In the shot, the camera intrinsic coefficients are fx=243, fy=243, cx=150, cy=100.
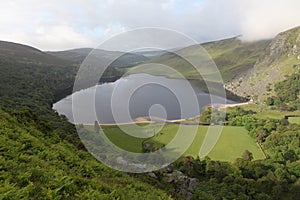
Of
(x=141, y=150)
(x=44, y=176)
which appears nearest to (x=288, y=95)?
(x=141, y=150)

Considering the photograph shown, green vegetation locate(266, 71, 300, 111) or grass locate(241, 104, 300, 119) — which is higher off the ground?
green vegetation locate(266, 71, 300, 111)

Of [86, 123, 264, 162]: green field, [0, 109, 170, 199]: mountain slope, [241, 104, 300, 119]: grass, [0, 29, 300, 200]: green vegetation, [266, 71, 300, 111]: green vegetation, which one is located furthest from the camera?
[266, 71, 300, 111]: green vegetation

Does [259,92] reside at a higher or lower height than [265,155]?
higher

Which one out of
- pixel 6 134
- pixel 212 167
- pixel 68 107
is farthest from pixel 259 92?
pixel 6 134

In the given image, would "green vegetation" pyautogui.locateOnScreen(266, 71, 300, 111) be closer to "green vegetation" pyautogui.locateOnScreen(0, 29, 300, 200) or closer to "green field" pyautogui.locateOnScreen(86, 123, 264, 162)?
"green vegetation" pyautogui.locateOnScreen(0, 29, 300, 200)

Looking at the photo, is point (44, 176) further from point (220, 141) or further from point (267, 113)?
point (267, 113)

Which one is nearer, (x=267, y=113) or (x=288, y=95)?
Answer: (x=267, y=113)

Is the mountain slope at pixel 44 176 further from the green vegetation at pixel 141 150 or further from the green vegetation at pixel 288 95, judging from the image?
the green vegetation at pixel 288 95

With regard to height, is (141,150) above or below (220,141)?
above

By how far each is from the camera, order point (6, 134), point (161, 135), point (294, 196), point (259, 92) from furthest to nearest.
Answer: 1. point (259, 92)
2. point (161, 135)
3. point (294, 196)
4. point (6, 134)

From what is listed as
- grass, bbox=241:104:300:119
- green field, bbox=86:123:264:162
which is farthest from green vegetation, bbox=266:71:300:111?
green field, bbox=86:123:264:162

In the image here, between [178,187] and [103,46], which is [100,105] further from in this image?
[103,46]
